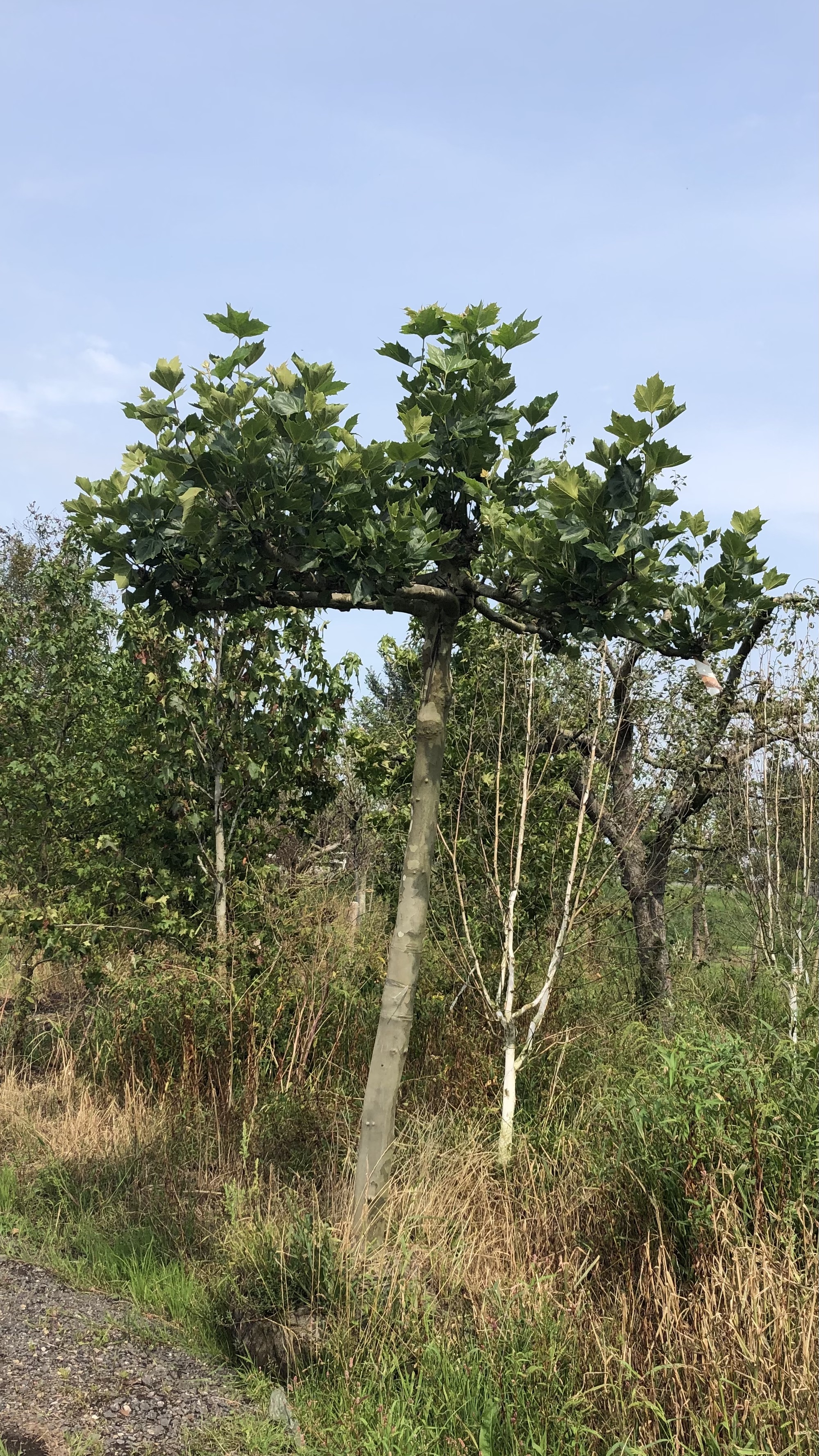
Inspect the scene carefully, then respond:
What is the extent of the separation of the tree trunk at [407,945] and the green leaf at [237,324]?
1.47 meters

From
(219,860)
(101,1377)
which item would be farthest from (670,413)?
(219,860)

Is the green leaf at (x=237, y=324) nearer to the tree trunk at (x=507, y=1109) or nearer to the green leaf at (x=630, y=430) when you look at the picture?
the green leaf at (x=630, y=430)

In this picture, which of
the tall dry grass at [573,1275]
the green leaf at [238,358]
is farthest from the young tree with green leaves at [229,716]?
the green leaf at [238,358]

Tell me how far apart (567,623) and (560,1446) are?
290 cm

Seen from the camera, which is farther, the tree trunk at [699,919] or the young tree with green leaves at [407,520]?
the tree trunk at [699,919]

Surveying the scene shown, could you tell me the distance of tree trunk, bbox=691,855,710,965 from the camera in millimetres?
8578

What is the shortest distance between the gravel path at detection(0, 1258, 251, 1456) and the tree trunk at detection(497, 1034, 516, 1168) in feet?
5.29

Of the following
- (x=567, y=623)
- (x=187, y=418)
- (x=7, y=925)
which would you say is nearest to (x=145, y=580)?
(x=187, y=418)

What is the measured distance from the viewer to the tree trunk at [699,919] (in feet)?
28.1

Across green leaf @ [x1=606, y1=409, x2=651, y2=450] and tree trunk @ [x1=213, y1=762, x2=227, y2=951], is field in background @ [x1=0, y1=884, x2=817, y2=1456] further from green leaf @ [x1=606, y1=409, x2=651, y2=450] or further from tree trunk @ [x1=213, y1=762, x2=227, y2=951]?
green leaf @ [x1=606, y1=409, x2=651, y2=450]

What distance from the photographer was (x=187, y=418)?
3.98 m

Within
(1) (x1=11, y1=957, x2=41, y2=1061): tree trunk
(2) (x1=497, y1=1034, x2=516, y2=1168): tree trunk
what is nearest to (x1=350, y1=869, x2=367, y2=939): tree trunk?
(2) (x1=497, y1=1034, x2=516, y2=1168): tree trunk

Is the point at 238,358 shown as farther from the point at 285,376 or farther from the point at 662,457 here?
the point at 662,457

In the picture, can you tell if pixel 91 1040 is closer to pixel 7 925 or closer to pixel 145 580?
pixel 7 925
